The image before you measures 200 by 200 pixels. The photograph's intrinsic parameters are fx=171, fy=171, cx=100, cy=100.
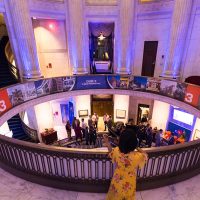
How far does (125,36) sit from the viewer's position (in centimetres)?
1158

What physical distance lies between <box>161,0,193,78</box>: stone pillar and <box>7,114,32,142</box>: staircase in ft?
31.7

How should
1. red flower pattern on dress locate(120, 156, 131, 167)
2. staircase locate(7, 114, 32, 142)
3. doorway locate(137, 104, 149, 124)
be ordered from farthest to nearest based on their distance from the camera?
doorway locate(137, 104, 149, 124) → staircase locate(7, 114, 32, 142) → red flower pattern on dress locate(120, 156, 131, 167)

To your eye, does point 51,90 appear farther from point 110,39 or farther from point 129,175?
point 129,175

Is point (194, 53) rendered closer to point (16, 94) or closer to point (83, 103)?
point (83, 103)

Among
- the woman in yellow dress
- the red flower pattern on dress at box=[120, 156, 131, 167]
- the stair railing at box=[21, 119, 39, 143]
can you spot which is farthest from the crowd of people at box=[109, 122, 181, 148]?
the red flower pattern on dress at box=[120, 156, 131, 167]

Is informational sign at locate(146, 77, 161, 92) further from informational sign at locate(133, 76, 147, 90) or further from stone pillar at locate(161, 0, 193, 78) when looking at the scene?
stone pillar at locate(161, 0, 193, 78)

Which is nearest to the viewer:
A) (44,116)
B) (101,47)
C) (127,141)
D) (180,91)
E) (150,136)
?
(127,141)

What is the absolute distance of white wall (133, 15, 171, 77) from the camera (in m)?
11.6

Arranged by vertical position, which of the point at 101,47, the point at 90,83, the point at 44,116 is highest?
the point at 101,47

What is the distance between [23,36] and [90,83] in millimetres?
4746

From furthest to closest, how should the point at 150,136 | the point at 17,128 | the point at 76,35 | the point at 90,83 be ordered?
1. the point at 76,35
2. the point at 90,83
3. the point at 17,128
4. the point at 150,136

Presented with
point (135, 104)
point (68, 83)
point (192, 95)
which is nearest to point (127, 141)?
point (192, 95)

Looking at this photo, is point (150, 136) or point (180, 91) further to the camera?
point (150, 136)

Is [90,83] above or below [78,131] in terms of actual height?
above
